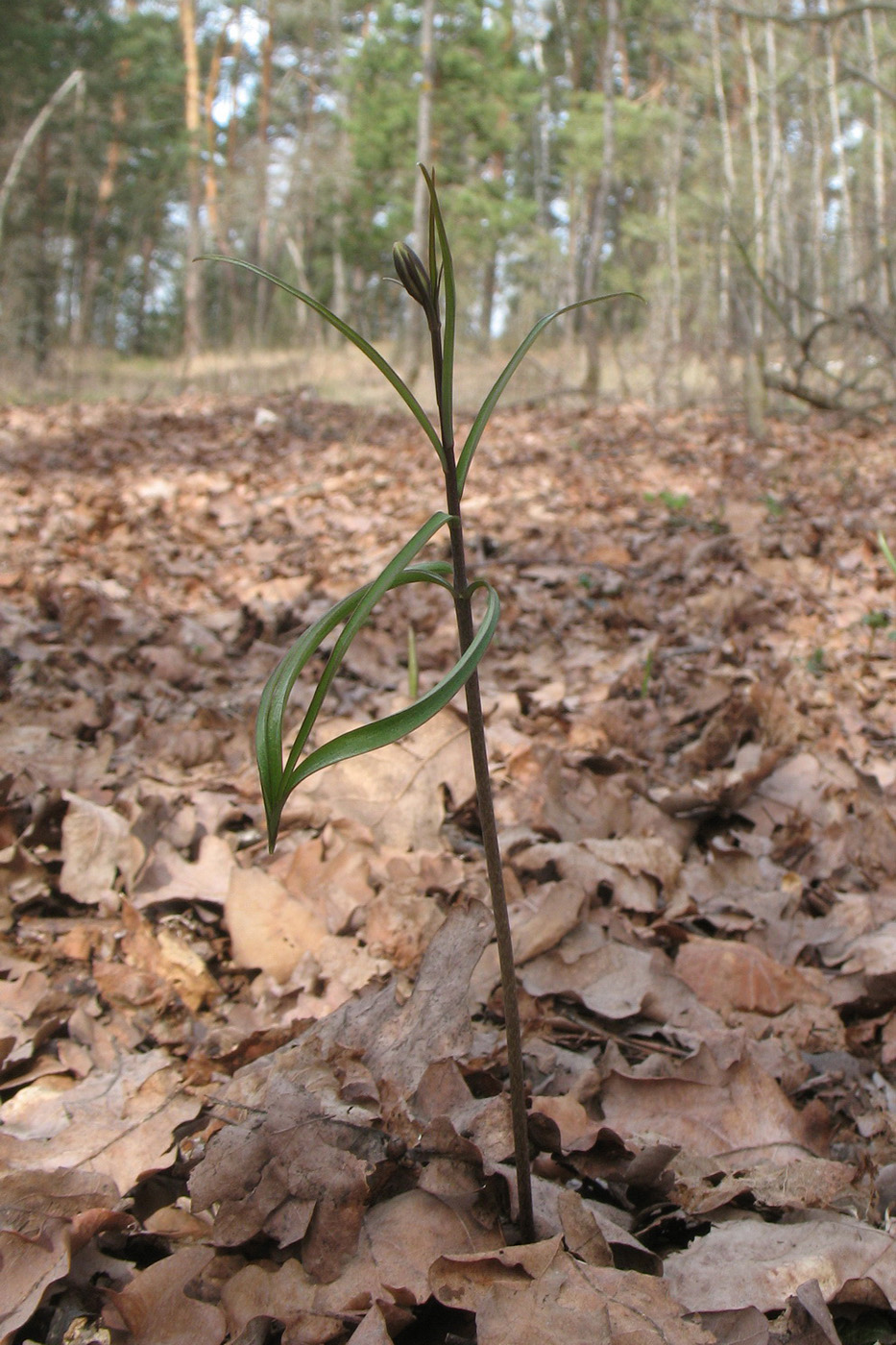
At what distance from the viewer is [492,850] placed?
0.70 m

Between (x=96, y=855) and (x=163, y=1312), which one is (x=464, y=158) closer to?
(x=96, y=855)

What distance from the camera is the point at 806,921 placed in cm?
147

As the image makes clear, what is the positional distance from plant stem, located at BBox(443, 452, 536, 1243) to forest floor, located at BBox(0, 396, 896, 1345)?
6 cm

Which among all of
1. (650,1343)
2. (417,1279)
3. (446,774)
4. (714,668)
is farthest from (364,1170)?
(714,668)

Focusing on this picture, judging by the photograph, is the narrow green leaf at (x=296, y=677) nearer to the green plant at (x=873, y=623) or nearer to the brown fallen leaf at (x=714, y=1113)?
the brown fallen leaf at (x=714, y=1113)

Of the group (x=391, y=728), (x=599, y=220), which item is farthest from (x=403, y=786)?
(x=599, y=220)

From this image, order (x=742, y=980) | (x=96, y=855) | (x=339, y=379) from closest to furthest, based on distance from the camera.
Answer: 1. (x=742, y=980)
2. (x=96, y=855)
3. (x=339, y=379)

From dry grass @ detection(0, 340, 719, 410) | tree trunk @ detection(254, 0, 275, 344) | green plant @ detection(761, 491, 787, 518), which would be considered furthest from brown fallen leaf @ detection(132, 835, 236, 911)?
tree trunk @ detection(254, 0, 275, 344)

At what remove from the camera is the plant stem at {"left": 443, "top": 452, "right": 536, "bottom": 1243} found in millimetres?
625

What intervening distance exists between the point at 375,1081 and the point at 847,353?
883 cm

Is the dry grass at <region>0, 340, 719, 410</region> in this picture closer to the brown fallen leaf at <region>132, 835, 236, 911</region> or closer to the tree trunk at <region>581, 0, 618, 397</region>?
the tree trunk at <region>581, 0, 618, 397</region>

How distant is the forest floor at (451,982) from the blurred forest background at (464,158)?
7.57 metres

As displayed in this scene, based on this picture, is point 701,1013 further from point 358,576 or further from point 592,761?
point 358,576

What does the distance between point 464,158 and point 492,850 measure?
20.7m
